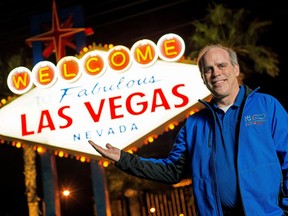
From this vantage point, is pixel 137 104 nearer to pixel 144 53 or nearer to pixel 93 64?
pixel 144 53

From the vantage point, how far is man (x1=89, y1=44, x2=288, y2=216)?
2273mm

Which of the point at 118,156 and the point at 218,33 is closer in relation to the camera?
the point at 118,156

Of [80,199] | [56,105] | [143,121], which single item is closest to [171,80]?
[143,121]

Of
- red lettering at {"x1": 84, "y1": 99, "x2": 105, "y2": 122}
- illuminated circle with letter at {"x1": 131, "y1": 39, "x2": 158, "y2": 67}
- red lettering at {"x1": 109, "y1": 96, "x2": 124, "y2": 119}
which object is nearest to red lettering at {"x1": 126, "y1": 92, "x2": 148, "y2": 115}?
red lettering at {"x1": 109, "y1": 96, "x2": 124, "y2": 119}

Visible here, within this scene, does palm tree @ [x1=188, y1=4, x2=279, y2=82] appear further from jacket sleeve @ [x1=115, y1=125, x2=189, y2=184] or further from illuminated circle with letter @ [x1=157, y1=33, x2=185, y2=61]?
jacket sleeve @ [x1=115, y1=125, x2=189, y2=184]

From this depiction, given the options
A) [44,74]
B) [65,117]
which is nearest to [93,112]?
[65,117]

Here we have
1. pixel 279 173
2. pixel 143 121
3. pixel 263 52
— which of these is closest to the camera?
pixel 279 173

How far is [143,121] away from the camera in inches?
363

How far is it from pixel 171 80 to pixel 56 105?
2.95 metres

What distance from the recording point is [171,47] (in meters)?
9.53

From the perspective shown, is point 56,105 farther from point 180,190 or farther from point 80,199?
point 80,199

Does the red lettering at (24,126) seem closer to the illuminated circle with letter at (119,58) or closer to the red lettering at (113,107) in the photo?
the red lettering at (113,107)

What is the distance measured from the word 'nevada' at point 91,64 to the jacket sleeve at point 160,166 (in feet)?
22.6

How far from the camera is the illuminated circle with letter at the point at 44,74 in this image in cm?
1009
